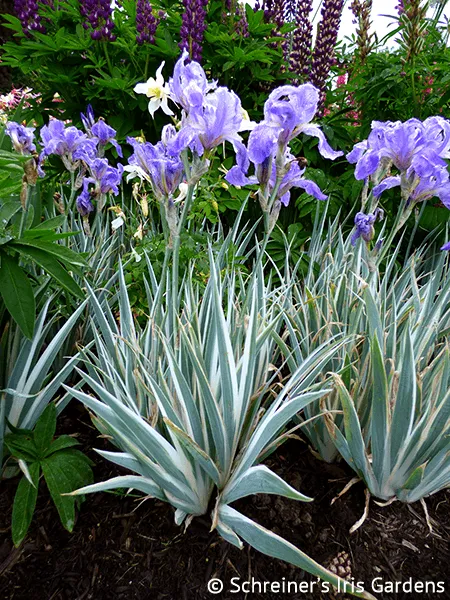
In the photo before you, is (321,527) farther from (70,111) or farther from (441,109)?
(70,111)

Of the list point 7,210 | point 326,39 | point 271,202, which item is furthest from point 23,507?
point 326,39

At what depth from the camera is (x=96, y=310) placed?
1343mm

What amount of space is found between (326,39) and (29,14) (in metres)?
1.57

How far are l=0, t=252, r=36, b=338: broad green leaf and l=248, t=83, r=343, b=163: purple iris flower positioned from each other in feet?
2.19

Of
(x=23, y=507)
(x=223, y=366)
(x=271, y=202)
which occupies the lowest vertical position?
(x=23, y=507)

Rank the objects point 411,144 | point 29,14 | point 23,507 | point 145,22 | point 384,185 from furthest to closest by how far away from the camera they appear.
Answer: point 29,14, point 145,22, point 384,185, point 411,144, point 23,507

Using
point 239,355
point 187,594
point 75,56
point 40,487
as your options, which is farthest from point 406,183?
Answer: point 75,56

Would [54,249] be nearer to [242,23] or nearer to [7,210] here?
[7,210]

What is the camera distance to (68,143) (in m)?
1.67

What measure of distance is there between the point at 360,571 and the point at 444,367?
548 millimetres

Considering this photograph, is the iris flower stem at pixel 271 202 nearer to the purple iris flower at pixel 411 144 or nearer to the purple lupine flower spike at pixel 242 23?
the purple iris flower at pixel 411 144

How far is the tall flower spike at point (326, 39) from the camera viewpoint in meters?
2.41

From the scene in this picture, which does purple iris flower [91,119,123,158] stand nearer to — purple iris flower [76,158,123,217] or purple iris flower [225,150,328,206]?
purple iris flower [76,158,123,217]

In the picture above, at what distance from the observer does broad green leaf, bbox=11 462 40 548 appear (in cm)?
108
